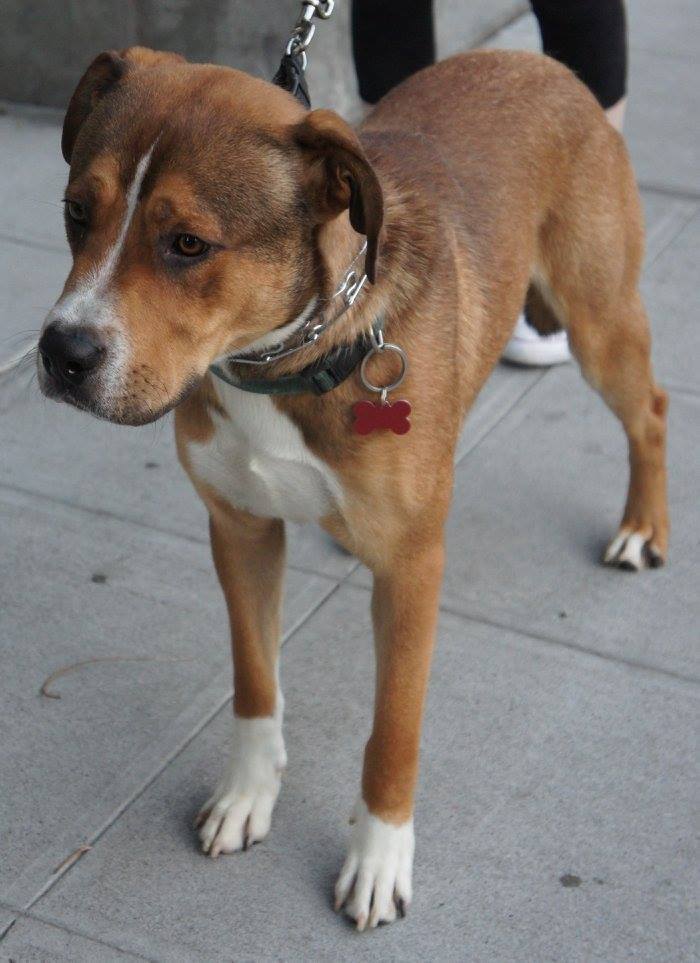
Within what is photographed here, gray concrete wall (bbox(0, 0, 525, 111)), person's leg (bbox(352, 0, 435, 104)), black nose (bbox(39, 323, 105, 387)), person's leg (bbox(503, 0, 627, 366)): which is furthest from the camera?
gray concrete wall (bbox(0, 0, 525, 111))

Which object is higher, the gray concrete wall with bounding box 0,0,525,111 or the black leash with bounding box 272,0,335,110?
the black leash with bounding box 272,0,335,110

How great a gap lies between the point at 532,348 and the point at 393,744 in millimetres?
2558

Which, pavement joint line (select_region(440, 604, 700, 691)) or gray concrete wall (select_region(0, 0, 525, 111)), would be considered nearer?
pavement joint line (select_region(440, 604, 700, 691))

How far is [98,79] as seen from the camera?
2.76 m

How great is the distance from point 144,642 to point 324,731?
0.62 meters

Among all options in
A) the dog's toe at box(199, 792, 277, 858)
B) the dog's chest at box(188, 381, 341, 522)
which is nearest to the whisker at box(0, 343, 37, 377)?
the dog's chest at box(188, 381, 341, 522)

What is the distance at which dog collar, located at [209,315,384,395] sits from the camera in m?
2.77

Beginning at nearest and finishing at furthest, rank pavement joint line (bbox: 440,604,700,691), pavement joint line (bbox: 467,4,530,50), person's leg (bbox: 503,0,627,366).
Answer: pavement joint line (bbox: 440,604,700,691), person's leg (bbox: 503,0,627,366), pavement joint line (bbox: 467,4,530,50)

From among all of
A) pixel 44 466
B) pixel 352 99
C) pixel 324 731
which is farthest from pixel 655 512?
pixel 352 99

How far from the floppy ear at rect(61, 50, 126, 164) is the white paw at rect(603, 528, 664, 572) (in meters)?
2.18

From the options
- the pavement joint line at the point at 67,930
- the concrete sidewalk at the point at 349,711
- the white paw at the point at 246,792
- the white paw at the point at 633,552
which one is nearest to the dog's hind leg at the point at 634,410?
the white paw at the point at 633,552

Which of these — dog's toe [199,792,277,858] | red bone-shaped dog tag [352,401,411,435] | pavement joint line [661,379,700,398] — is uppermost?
red bone-shaped dog tag [352,401,411,435]

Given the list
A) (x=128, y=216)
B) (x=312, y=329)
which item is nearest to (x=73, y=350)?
(x=128, y=216)

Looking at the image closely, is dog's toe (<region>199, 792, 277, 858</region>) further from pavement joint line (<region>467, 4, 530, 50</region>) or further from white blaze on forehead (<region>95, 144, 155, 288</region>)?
pavement joint line (<region>467, 4, 530, 50</region>)
